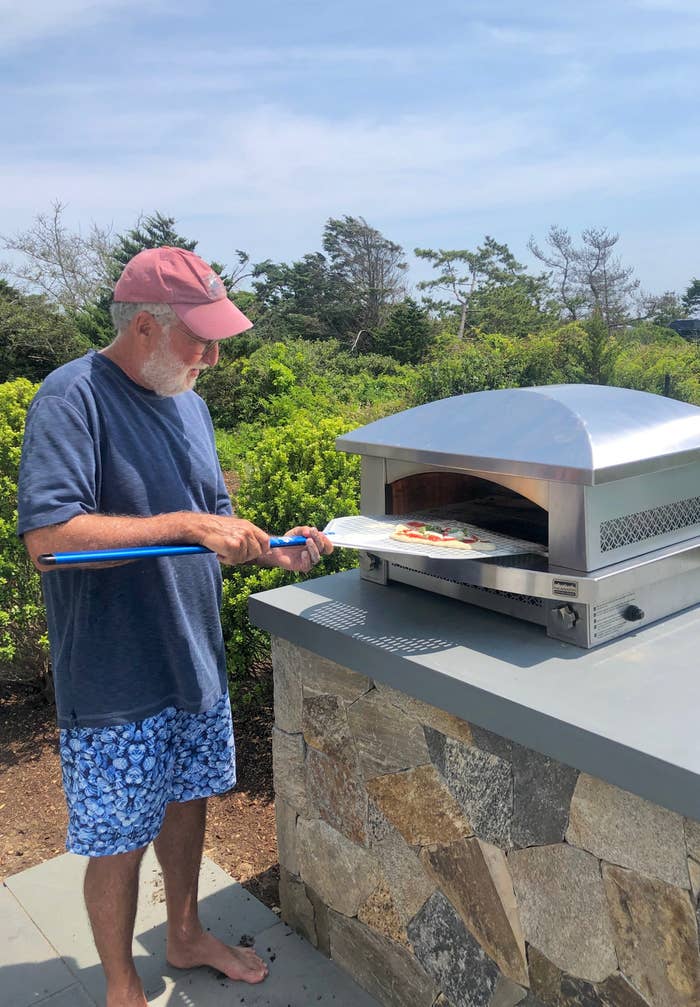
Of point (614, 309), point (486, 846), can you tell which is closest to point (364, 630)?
point (486, 846)

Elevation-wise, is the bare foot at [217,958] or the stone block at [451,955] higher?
the stone block at [451,955]

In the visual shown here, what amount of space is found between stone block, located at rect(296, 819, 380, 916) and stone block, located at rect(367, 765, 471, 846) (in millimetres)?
192

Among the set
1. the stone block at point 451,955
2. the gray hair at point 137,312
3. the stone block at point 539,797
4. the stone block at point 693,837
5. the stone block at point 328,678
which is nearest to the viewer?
the stone block at point 693,837

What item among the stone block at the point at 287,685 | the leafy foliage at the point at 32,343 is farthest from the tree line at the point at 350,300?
the stone block at the point at 287,685

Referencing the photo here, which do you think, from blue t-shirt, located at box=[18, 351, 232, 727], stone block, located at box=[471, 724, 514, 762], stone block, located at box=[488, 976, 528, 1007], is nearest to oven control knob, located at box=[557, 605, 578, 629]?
stone block, located at box=[471, 724, 514, 762]

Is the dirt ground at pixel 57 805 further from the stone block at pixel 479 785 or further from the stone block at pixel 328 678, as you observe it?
the stone block at pixel 479 785

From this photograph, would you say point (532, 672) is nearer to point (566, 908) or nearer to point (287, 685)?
point (566, 908)

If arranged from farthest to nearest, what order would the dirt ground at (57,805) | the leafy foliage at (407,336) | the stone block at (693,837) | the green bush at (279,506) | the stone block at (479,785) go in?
the leafy foliage at (407,336), the green bush at (279,506), the dirt ground at (57,805), the stone block at (479,785), the stone block at (693,837)

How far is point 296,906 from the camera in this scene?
2.36m

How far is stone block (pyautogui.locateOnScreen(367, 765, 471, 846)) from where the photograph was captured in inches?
69.7

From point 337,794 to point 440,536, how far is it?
780 mm

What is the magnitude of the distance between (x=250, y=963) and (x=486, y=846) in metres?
0.95

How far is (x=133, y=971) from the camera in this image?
1997 millimetres

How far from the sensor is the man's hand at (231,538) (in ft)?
5.51
